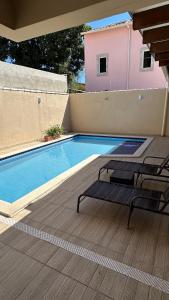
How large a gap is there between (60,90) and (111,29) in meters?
5.80

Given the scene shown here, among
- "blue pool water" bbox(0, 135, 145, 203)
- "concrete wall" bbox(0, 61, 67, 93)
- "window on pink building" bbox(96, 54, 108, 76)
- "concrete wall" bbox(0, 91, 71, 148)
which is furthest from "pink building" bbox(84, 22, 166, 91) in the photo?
"blue pool water" bbox(0, 135, 145, 203)

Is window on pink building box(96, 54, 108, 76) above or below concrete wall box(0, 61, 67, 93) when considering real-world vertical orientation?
above

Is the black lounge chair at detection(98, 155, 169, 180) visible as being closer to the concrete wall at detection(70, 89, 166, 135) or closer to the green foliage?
the green foliage

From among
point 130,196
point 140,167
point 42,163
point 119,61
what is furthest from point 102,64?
point 130,196

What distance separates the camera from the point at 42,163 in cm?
679

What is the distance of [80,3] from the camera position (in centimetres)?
163

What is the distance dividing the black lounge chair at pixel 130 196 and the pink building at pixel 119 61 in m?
11.3

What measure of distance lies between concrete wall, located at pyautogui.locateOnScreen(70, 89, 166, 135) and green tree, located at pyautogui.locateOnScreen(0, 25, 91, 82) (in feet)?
32.6

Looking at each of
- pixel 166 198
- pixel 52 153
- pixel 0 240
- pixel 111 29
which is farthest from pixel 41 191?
pixel 111 29

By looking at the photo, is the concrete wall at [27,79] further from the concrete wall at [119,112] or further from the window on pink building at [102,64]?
the window on pink building at [102,64]

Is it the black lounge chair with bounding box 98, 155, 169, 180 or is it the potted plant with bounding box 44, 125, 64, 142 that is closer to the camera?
the black lounge chair with bounding box 98, 155, 169, 180

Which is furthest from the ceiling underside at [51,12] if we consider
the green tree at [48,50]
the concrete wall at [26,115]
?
the green tree at [48,50]

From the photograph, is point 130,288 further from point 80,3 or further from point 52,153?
point 52,153

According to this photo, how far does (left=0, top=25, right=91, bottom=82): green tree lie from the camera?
1878 cm
